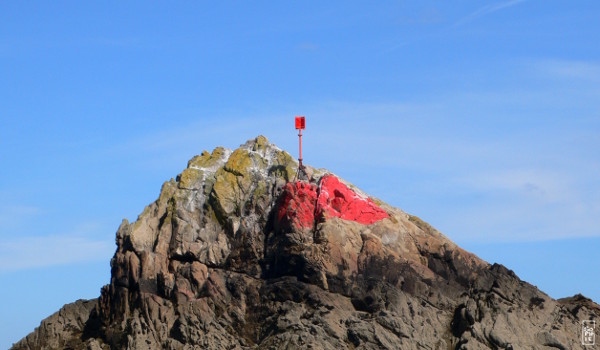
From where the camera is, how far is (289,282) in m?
134

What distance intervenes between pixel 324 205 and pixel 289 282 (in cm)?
832

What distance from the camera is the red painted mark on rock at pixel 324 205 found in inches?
5423

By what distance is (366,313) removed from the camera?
13312 cm

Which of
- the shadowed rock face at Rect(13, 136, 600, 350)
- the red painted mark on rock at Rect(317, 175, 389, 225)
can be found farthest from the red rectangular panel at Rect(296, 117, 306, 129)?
the red painted mark on rock at Rect(317, 175, 389, 225)

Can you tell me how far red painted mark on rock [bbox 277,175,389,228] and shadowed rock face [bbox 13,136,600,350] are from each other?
0.12m

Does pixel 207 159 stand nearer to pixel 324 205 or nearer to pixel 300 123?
pixel 300 123

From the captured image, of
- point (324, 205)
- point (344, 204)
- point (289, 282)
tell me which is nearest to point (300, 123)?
point (344, 204)

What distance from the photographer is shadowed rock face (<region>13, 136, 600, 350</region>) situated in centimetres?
13200

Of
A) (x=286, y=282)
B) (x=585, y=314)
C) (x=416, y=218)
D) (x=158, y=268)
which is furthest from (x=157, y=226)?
(x=585, y=314)

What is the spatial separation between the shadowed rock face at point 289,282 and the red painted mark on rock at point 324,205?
12cm

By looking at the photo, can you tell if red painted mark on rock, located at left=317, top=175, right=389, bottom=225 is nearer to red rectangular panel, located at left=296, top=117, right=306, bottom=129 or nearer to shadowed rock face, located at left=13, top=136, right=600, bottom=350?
shadowed rock face, located at left=13, top=136, right=600, bottom=350

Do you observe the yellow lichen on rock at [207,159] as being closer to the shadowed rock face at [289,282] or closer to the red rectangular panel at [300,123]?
the shadowed rock face at [289,282]

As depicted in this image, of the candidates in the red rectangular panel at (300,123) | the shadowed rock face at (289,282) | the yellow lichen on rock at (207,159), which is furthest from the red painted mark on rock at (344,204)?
the yellow lichen on rock at (207,159)

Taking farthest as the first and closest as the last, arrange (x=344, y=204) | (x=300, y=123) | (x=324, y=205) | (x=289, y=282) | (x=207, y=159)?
(x=207, y=159)
(x=300, y=123)
(x=344, y=204)
(x=324, y=205)
(x=289, y=282)
